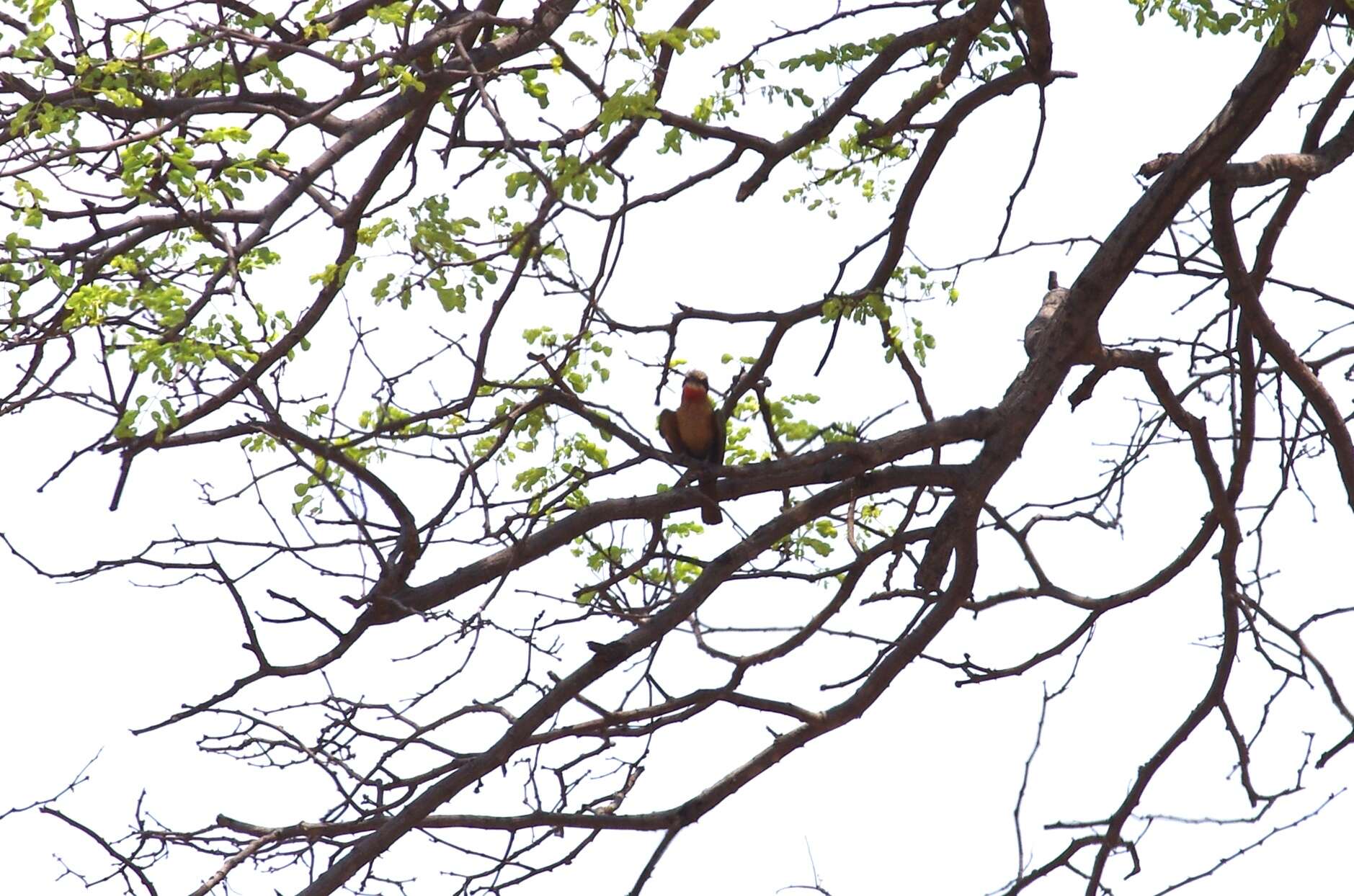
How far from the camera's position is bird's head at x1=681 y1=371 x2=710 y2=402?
7.35 metres

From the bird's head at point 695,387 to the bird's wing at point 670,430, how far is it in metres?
0.12

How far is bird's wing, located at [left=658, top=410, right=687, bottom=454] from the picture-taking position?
7477mm

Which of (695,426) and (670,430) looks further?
(670,430)

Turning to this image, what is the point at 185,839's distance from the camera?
187 inches

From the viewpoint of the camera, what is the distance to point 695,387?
24.3 ft

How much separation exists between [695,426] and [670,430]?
0.20m

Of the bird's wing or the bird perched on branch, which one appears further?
the bird's wing

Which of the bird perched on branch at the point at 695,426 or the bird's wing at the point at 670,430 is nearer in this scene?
the bird perched on branch at the point at 695,426

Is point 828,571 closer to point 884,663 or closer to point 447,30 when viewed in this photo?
point 884,663

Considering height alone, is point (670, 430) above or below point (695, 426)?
above

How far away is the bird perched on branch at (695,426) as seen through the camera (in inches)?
283

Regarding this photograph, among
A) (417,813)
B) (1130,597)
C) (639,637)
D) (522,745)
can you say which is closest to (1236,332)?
(1130,597)

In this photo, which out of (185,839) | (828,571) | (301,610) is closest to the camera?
(301,610)

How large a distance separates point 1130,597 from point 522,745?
2.52 metres
